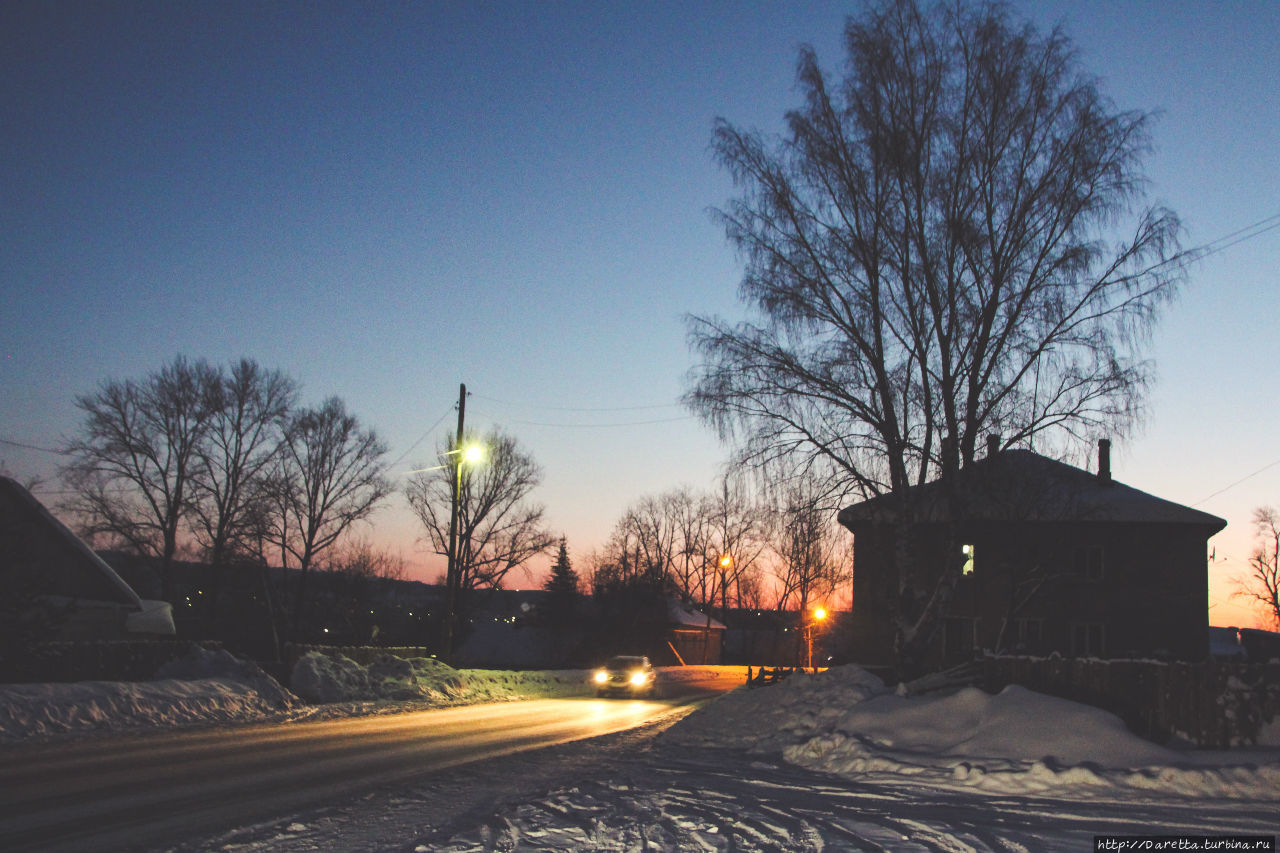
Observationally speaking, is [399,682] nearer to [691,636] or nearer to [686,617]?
[691,636]

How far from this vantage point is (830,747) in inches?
532

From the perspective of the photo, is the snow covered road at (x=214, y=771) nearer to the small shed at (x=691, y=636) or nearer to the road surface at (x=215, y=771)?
the road surface at (x=215, y=771)

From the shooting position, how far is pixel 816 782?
460 inches

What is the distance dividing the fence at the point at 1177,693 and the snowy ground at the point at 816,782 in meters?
0.43

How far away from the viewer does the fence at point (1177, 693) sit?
42.2 feet

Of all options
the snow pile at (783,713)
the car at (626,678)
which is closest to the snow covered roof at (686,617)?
the car at (626,678)

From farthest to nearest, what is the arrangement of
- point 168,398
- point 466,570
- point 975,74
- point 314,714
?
point 466,570, point 168,398, point 314,714, point 975,74

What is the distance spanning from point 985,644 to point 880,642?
383 cm

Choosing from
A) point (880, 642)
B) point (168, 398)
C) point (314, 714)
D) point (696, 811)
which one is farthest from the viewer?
point (168, 398)

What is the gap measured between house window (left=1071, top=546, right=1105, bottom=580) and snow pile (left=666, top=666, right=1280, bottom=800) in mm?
20896

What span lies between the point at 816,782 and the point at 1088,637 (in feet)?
86.7

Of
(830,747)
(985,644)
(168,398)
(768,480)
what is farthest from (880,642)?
(168,398)

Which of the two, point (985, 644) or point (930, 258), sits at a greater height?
point (930, 258)

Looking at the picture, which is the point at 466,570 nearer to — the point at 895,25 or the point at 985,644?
the point at 985,644
